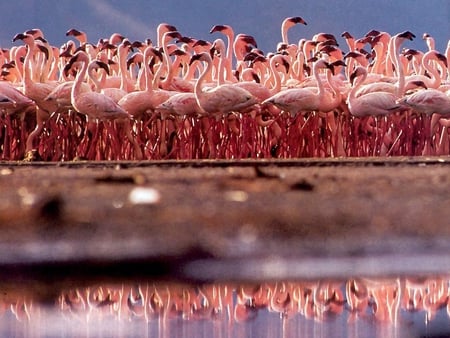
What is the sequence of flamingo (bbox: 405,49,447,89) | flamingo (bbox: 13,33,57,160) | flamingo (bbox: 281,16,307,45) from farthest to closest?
flamingo (bbox: 281,16,307,45), flamingo (bbox: 405,49,447,89), flamingo (bbox: 13,33,57,160)

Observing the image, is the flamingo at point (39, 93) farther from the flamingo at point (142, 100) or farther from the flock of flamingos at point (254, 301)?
the flock of flamingos at point (254, 301)

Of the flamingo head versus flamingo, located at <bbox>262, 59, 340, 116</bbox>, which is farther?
the flamingo head

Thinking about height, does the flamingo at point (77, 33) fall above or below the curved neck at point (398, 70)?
above

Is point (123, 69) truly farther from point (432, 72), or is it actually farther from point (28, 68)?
point (432, 72)

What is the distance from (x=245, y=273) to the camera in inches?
86.9

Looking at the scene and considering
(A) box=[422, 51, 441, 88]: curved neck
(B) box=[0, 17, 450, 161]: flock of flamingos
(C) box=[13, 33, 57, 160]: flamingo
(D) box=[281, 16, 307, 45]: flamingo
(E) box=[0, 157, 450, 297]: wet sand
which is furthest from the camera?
(D) box=[281, 16, 307, 45]: flamingo

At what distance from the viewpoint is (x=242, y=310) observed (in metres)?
1.79

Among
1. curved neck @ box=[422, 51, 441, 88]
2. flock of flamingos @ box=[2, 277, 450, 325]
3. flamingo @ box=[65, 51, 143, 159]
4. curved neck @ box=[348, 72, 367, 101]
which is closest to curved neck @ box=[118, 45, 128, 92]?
flamingo @ box=[65, 51, 143, 159]

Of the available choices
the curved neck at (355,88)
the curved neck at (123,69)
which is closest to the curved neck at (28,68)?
the curved neck at (123,69)

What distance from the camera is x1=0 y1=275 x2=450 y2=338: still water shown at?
5.30ft

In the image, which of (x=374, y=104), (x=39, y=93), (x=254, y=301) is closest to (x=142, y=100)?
(x=39, y=93)

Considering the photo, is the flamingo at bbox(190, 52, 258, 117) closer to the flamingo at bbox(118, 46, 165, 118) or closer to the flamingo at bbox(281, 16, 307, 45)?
the flamingo at bbox(118, 46, 165, 118)

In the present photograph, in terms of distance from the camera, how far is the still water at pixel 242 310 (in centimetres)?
161

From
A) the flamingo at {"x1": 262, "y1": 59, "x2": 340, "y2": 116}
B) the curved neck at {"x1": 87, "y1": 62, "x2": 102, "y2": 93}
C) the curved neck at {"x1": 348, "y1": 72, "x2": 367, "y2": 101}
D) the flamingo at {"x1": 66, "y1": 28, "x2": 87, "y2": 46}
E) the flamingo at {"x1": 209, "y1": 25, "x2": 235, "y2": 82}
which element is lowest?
the flamingo at {"x1": 262, "y1": 59, "x2": 340, "y2": 116}
